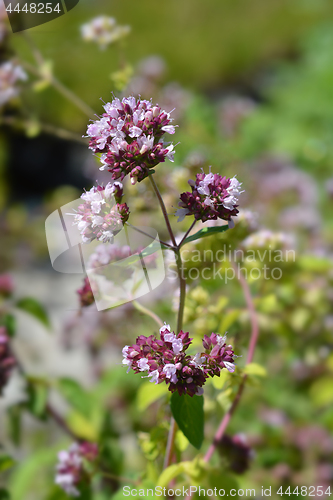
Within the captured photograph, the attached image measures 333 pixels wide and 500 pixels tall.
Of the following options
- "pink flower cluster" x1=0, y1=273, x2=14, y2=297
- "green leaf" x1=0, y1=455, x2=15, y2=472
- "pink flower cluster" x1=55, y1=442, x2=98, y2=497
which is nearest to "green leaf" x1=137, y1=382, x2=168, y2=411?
"pink flower cluster" x1=55, y1=442, x2=98, y2=497

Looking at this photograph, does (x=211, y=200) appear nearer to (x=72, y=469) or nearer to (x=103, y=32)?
(x=72, y=469)

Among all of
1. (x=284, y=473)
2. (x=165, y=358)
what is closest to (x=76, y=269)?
(x=165, y=358)

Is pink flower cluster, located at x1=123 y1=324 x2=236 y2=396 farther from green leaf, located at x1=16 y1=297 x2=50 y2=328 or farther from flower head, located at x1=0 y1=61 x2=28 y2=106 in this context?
flower head, located at x1=0 y1=61 x2=28 y2=106

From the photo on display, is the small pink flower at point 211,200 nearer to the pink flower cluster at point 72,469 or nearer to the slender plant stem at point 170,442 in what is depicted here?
the slender plant stem at point 170,442

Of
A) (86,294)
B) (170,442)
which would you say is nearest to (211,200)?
(86,294)

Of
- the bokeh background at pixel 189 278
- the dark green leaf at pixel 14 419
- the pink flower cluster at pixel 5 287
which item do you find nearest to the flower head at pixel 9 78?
the bokeh background at pixel 189 278

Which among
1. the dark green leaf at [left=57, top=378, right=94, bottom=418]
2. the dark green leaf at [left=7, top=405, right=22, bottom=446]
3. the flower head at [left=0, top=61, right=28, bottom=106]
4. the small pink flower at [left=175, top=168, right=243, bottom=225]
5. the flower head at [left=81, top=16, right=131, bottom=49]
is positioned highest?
the flower head at [left=81, top=16, right=131, bottom=49]
